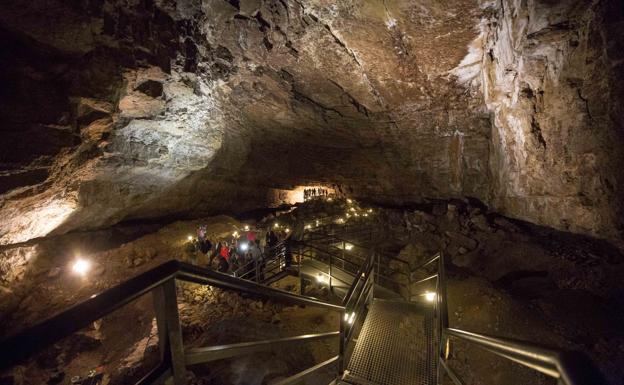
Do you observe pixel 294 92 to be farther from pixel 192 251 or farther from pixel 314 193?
pixel 314 193

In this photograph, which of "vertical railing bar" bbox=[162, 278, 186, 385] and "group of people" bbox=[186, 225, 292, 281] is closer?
"vertical railing bar" bbox=[162, 278, 186, 385]

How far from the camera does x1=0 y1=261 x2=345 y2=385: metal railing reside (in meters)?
0.86

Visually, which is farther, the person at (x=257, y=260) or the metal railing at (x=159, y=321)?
the person at (x=257, y=260)

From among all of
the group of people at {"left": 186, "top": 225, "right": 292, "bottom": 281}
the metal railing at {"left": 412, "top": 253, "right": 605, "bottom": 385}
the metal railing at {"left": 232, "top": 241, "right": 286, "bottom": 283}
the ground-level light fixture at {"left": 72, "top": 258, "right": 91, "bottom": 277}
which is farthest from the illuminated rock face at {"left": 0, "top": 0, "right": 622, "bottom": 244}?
the metal railing at {"left": 412, "top": 253, "right": 605, "bottom": 385}

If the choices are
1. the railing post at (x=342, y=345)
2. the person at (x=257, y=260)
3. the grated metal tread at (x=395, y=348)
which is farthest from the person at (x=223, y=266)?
the railing post at (x=342, y=345)

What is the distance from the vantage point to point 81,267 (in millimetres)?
9383

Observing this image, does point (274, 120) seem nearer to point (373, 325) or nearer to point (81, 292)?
point (373, 325)

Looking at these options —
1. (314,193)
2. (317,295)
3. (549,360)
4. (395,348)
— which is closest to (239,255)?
(317,295)

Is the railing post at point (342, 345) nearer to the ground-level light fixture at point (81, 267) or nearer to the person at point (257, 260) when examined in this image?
the person at point (257, 260)

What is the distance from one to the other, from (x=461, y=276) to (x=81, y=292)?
11692 mm

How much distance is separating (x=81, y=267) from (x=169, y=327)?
1098cm

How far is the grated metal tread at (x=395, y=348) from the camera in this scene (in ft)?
11.3

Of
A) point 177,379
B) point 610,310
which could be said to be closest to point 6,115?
point 177,379

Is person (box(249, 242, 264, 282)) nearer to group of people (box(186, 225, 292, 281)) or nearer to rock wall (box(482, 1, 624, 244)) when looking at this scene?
group of people (box(186, 225, 292, 281))
